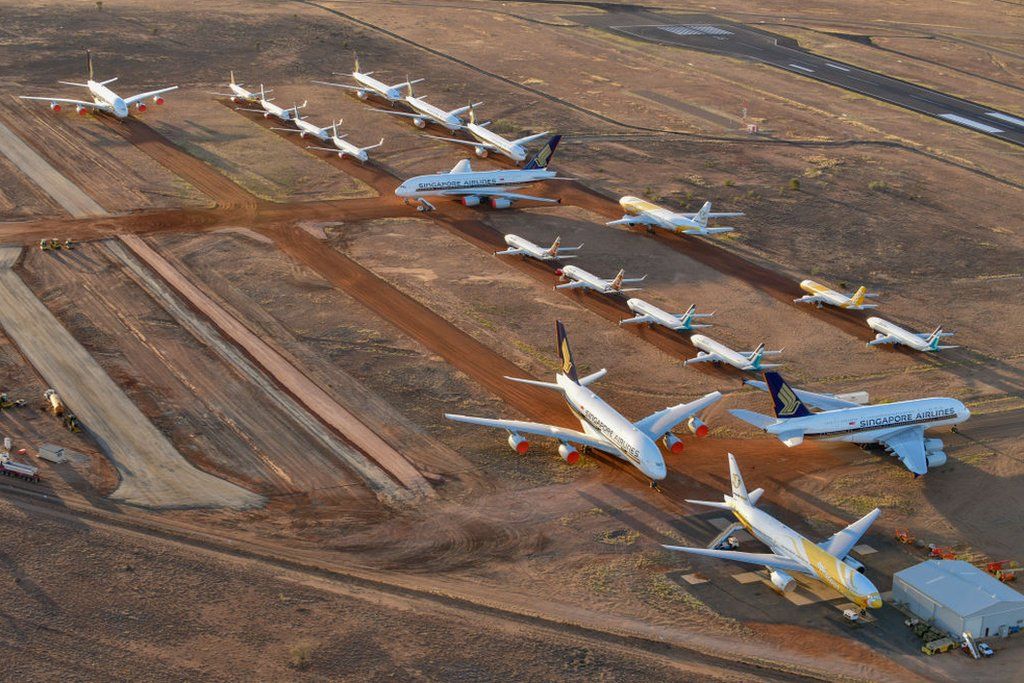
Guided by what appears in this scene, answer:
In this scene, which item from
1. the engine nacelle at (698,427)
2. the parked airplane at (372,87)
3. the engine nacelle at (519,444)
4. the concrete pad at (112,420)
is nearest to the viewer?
the concrete pad at (112,420)

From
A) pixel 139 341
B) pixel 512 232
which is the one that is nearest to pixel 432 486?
pixel 139 341

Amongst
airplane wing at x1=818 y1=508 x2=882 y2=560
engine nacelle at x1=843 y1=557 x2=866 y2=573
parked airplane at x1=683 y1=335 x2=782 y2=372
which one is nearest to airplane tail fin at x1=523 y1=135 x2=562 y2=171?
parked airplane at x1=683 y1=335 x2=782 y2=372

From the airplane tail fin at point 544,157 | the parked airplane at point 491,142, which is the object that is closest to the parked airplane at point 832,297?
the airplane tail fin at point 544,157

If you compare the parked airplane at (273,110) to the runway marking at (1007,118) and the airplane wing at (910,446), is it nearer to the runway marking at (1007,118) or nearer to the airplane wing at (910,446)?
the airplane wing at (910,446)

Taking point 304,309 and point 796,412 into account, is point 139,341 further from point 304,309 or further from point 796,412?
point 796,412

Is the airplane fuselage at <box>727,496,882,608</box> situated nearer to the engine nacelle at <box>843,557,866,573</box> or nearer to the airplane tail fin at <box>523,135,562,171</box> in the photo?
the engine nacelle at <box>843,557,866,573</box>

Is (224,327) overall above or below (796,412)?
below
